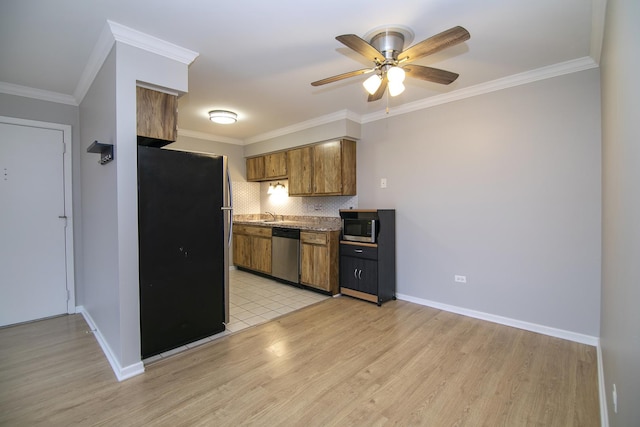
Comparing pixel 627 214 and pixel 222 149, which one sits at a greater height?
pixel 222 149

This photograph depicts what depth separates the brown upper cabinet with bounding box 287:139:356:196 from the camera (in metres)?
4.10

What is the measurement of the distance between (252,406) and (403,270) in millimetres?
2511

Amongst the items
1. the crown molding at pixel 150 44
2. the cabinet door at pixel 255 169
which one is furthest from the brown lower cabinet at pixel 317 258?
the crown molding at pixel 150 44

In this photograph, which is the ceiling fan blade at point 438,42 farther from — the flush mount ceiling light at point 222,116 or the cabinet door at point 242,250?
the cabinet door at point 242,250

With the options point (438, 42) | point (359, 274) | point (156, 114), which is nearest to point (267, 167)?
point (359, 274)

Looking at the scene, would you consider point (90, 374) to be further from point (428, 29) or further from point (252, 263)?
point (428, 29)

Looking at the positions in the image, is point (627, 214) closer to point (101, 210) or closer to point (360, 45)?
point (360, 45)

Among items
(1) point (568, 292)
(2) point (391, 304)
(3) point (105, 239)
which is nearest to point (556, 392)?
(1) point (568, 292)

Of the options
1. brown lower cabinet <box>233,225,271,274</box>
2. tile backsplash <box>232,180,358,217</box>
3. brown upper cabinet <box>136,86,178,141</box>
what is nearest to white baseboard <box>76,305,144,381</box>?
brown upper cabinet <box>136,86,178,141</box>

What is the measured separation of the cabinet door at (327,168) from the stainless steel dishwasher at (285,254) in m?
0.77

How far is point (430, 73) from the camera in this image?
2.14 meters

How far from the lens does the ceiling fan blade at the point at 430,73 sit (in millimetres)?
2082

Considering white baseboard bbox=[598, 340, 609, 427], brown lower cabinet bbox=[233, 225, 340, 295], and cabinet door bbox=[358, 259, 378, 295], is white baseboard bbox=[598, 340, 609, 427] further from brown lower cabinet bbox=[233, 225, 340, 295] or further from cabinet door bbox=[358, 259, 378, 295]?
brown lower cabinet bbox=[233, 225, 340, 295]

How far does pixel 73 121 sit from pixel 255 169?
8.95 ft
